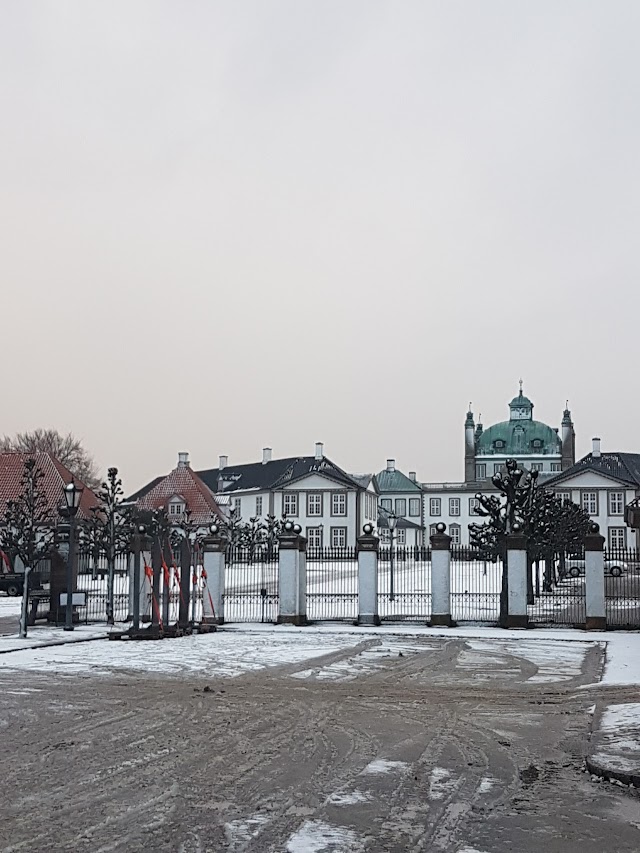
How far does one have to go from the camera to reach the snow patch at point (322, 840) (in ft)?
19.3

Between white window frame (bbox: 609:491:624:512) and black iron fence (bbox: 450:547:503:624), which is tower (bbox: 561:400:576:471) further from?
black iron fence (bbox: 450:547:503:624)

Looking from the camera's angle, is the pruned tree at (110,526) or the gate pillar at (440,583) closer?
the gate pillar at (440,583)

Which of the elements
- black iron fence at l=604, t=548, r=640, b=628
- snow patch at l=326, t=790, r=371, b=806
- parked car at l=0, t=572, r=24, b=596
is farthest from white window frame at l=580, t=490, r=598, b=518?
snow patch at l=326, t=790, r=371, b=806

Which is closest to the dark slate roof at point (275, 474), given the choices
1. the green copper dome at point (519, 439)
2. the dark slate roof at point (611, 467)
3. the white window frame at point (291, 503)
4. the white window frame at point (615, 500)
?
the white window frame at point (291, 503)

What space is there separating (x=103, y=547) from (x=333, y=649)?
2421 centimetres

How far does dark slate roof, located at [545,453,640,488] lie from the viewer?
9556cm

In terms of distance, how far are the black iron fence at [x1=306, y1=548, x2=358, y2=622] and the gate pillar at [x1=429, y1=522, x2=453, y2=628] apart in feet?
8.11

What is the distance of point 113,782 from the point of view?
7656 millimetres

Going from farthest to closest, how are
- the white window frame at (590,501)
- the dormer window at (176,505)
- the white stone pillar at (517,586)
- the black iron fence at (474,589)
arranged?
1. the white window frame at (590,501)
2. the dormer window at (176,505)
3. the black iron fence at (474,589)
4. the white stone pillar at (517,586)

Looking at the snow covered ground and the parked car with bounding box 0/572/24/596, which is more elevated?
the snow covered ground

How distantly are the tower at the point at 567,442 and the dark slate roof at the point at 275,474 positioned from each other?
110 feet

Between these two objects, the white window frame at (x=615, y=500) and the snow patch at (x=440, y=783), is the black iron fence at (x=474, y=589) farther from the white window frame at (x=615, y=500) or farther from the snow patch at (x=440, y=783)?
the white window frame at (x=615, y=500)

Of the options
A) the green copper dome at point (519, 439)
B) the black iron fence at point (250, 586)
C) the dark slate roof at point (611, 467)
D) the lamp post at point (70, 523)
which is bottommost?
the black iron fence at point (250, 586)

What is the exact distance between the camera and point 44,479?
62656 mm
